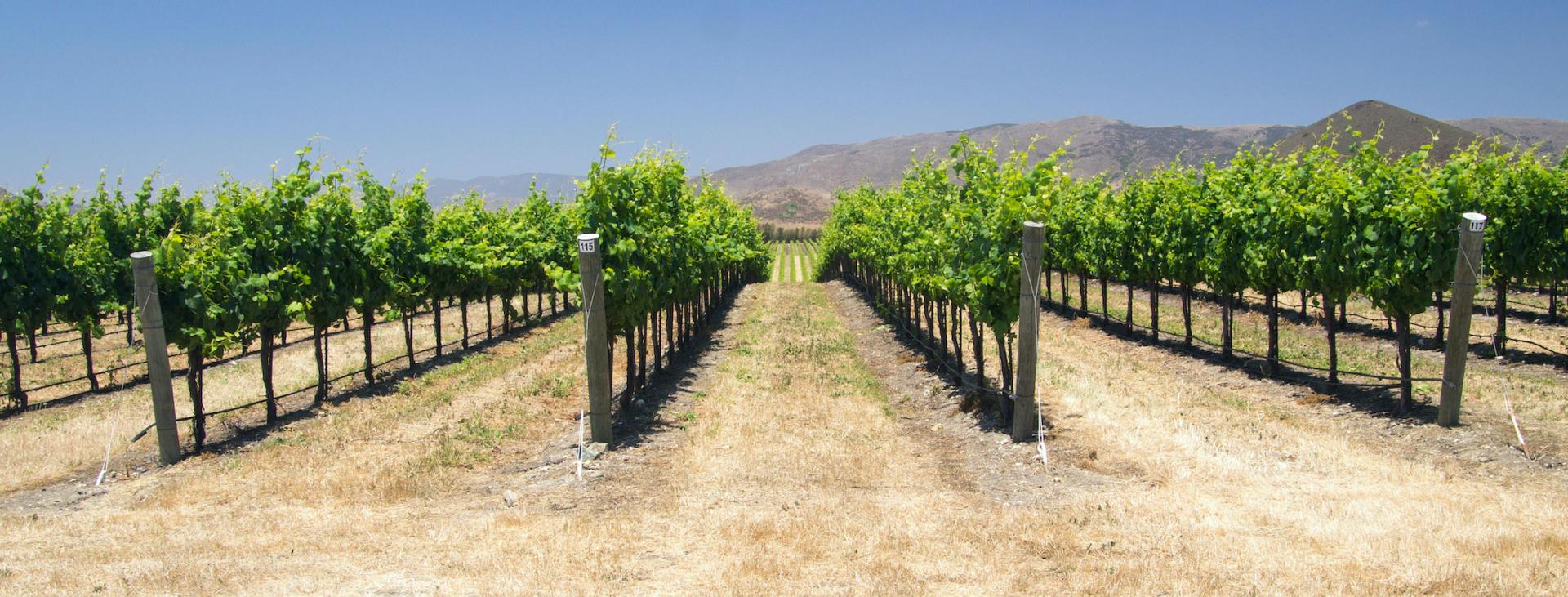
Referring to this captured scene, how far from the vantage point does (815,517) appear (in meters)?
9.09

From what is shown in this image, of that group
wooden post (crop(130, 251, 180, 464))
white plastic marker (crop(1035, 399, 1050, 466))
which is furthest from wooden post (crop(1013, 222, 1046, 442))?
wooden post (crop(130, 251, 180, 464))

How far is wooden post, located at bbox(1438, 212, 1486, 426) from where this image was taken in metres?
11.0

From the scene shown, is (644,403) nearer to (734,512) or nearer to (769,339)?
(734,512)

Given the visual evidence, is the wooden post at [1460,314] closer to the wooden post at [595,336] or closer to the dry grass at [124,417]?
the wooden post at [595,336]

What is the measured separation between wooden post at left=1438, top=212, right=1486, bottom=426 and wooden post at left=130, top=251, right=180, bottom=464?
1690 centimetres

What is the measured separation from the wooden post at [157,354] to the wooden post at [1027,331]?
1153cm

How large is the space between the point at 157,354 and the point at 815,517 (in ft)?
32.6

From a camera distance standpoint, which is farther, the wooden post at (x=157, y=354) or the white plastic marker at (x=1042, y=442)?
the wooden post at (x=157, y=354)

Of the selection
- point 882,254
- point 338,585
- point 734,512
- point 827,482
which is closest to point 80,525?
point 338,585

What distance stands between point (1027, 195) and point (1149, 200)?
13.0 metres

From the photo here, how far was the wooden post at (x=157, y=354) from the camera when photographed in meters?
12.2

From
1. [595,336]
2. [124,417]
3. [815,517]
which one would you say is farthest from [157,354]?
[815,517]

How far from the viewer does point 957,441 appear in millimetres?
13320

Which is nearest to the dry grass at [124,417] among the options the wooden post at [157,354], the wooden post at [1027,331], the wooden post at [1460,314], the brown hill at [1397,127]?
the wooden post at [157,354]
